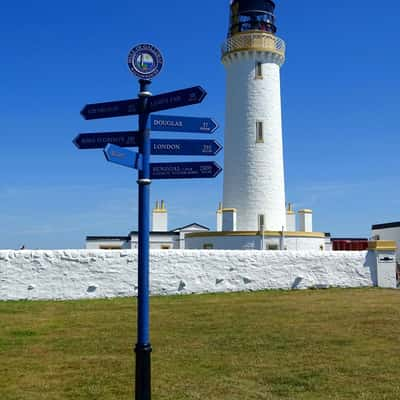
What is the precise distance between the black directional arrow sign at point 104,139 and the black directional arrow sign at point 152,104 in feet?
0.86

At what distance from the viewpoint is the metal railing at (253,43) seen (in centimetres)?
2542

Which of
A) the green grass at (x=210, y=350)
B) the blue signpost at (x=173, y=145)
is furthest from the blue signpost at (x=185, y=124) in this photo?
the green grass at (x=210, y=350)

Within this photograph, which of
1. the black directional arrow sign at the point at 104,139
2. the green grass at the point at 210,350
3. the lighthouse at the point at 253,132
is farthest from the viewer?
the lighthouse at the point at 253,132

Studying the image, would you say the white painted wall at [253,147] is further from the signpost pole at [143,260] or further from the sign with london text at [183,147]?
the signpost pole at [143,260]

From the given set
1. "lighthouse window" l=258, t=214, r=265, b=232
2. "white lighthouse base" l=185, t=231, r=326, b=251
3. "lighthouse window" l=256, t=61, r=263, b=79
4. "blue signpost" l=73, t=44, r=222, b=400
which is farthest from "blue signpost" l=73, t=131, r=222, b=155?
"lighthouse window" l=256, t=61, r=263, b=79

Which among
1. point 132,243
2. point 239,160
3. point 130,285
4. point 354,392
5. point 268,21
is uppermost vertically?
point 268,21

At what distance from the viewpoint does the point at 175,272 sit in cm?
1844

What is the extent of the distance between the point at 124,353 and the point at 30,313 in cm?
602

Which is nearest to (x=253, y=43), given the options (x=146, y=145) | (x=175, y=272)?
(x=175, y=272)

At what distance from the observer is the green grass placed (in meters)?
7.03

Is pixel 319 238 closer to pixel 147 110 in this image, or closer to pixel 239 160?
pixel 239 160

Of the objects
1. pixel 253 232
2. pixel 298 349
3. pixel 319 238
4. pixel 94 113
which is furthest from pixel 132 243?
pixel 94 113

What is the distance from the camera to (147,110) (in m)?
6.23

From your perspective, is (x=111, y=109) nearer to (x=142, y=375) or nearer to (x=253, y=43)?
(x=142, y=375)
